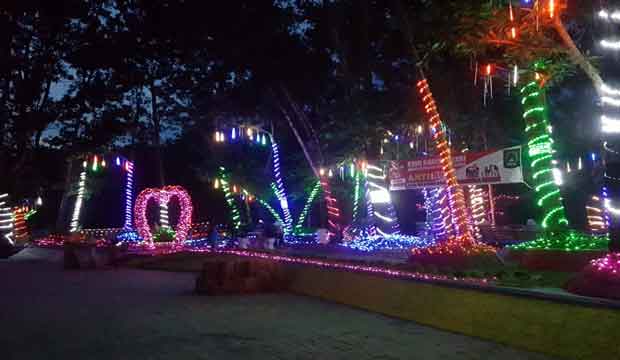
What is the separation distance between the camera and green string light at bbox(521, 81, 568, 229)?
13.4m

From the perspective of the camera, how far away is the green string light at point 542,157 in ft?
43.9

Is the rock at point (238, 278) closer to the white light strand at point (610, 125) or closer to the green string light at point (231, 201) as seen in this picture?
the white light strand at point (610, 125)

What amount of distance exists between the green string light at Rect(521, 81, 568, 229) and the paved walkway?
577 centimetres

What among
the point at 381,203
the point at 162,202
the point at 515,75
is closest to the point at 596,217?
the point at 381,203

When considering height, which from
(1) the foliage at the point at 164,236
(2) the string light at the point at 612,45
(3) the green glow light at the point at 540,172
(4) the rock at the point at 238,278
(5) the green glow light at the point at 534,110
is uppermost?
(5) the green glow light at the point at 534,110

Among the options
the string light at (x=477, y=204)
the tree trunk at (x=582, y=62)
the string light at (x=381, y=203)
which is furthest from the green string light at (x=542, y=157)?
the string light at (x=477, y=204)

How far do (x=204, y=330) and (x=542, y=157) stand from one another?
9.02 meters

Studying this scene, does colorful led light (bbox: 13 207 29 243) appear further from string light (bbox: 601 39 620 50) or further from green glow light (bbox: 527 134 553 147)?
string light (bbox: 601 39 620 50)

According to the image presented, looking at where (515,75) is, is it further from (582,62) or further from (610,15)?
(610,15)

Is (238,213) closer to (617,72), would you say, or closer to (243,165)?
(243,165)

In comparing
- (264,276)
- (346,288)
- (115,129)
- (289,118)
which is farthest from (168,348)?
(115,129)

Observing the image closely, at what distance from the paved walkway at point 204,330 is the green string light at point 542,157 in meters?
5.77

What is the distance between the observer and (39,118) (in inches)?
1107

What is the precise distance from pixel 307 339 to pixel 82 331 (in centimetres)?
341
